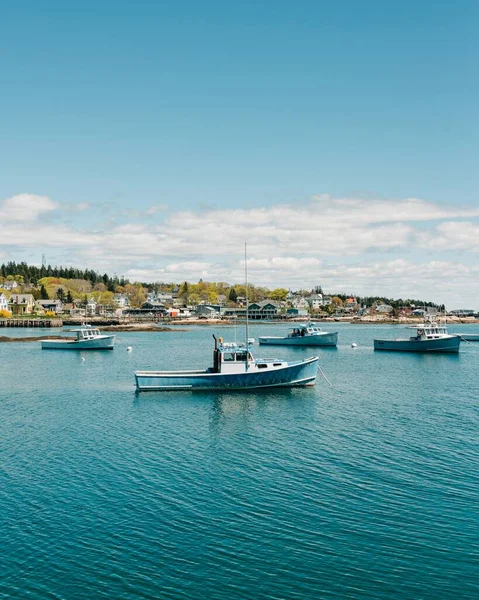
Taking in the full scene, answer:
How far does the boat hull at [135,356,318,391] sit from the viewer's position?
53938 mm

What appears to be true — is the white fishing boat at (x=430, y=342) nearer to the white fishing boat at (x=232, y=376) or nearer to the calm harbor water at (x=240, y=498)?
the calm harbor water at (x=240, y=498)

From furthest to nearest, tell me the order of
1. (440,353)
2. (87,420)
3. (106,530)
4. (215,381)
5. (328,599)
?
1. (440,353)
2. (215,381)
3. (87,420)
4. (106,530)
5. (328,599)

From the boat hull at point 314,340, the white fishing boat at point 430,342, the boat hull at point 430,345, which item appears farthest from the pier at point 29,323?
the boat hull at point 430,345

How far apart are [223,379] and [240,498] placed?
1102 inches

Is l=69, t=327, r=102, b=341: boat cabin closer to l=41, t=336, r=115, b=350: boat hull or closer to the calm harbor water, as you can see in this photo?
l=41, t=336, r=115, b=350: boat hull

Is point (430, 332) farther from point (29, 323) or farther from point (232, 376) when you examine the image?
point (29, 323)

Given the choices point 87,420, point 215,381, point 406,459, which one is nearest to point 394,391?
point 215,381

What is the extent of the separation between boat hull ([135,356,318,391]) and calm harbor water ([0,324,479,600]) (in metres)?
3.03

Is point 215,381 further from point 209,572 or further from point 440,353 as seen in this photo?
point 440,353

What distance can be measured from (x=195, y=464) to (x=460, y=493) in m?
13.1

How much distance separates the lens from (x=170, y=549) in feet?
69.5

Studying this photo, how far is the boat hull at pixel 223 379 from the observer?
53.9 meters

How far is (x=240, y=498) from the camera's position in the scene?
26.0 meters

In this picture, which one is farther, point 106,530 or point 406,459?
point 406,459
